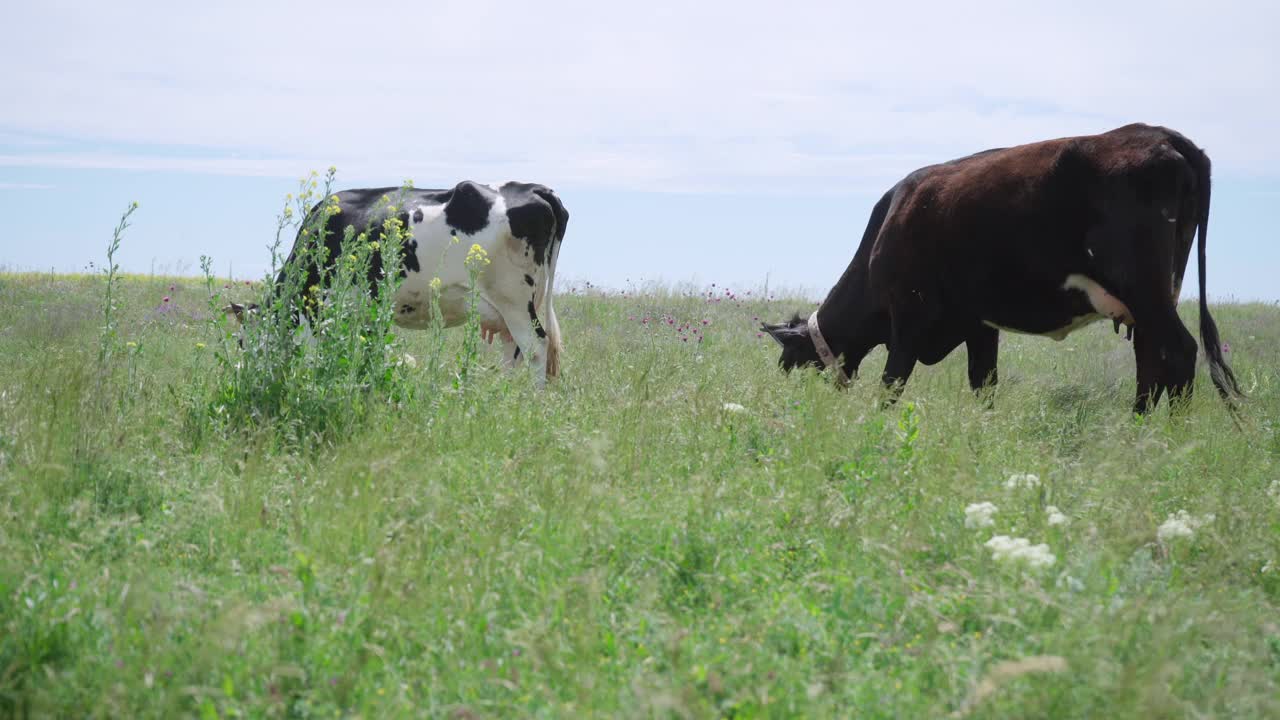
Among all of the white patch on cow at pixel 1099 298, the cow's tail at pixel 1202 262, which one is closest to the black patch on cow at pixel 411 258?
the white patch on cow at pixel 1099 298

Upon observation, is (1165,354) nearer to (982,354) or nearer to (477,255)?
(982,354)

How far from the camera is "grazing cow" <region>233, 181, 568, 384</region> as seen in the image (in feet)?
27.8

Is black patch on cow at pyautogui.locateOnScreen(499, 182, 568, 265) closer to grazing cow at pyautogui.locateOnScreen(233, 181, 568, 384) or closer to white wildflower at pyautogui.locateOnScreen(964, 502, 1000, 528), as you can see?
grazing cow at pyautogui.locateOnScreen(233, 181, 568, 384)

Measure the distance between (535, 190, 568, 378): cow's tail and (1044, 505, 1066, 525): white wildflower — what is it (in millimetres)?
5186

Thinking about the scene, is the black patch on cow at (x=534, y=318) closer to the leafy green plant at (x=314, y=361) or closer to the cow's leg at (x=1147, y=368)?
the leafy green plant at (x=314, y=361)

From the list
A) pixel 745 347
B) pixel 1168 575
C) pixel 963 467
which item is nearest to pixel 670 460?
pixel 963 467

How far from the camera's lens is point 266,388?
5.47 m

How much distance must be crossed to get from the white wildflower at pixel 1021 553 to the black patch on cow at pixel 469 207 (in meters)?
5.91

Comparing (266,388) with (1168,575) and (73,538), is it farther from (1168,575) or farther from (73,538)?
(1168,575)

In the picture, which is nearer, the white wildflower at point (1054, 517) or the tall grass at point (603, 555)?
the tall grass at point (603, 555)

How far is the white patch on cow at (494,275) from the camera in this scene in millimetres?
8477

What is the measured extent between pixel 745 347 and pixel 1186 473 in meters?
6.25

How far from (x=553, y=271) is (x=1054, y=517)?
590 cm

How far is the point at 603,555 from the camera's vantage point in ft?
11.8
